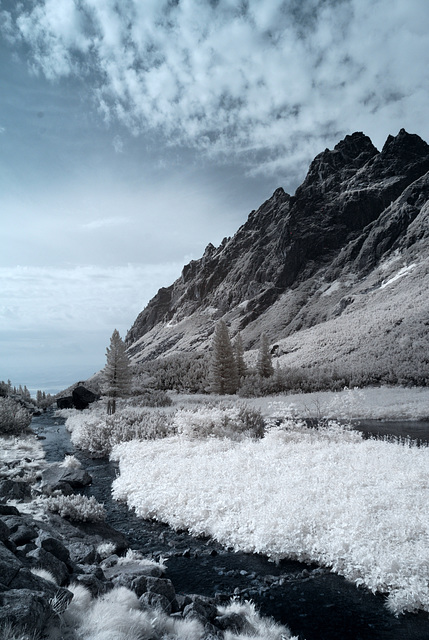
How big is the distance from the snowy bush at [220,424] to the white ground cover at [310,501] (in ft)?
9.98

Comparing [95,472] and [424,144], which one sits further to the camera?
[424,144]

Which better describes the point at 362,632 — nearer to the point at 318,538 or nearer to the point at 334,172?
the point at 318,538

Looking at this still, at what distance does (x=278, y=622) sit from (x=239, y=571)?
5.94 feet

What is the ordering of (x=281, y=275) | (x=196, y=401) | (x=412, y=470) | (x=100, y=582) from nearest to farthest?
(x=100, y=582) → (x=412, y=470) → (x=196, y=401) → (x=281, y=275)

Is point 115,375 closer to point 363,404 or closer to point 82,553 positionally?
point 363,404

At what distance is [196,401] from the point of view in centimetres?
3528

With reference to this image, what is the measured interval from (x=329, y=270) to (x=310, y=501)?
136m

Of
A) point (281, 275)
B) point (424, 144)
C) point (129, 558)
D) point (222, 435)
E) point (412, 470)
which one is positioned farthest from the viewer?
point (424, 144)

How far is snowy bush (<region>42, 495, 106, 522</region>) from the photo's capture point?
9.87 meters

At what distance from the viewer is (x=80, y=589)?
16.9 ft

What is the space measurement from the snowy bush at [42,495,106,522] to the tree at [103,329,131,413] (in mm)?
23131

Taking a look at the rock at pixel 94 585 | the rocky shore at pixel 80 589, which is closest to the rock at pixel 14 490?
the rocky shore at pixel 80 589

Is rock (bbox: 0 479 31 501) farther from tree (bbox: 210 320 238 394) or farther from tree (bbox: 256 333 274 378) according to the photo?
tree (bbox: 256 333 274 378)

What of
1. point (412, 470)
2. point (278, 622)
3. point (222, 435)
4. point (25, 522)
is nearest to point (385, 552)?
point (278, 622)
